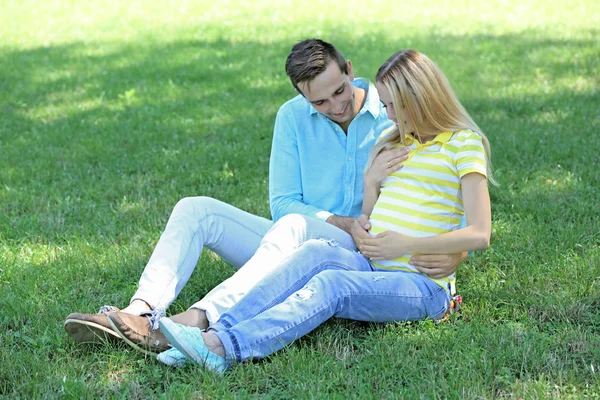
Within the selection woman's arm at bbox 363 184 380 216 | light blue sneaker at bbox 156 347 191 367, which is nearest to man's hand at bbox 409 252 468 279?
woman's arm at bbox 363 184 380 216

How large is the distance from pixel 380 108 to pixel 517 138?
2834 millimetres

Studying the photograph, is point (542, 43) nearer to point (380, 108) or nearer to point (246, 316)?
point (380, 108)

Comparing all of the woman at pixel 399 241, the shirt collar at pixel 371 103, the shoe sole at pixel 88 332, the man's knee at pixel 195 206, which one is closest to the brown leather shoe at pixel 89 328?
the shoe sole at pixel 88 332

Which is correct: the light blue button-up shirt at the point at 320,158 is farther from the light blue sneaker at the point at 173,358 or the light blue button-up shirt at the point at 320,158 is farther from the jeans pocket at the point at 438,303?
the light blue sneaker at the point at 173,358

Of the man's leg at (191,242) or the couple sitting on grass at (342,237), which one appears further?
the man's leg at (191,242)

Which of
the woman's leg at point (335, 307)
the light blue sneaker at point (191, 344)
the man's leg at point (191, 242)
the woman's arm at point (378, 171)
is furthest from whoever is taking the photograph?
the woman's arm at point (378, 171)

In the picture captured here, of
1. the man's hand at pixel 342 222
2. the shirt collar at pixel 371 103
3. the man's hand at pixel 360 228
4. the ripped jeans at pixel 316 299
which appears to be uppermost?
the shirt collar at pixel 371 103

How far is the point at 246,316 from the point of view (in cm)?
346

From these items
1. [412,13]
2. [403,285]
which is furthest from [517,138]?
[412,13]

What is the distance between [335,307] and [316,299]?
11 cm

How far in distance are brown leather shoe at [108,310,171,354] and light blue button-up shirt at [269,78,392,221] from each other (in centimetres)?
106

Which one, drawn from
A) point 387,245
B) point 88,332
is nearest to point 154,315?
point 88,332

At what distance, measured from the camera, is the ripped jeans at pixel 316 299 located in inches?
133

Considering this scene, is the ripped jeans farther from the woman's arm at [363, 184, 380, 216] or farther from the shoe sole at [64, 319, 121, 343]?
the shoe sole at [64, 319, 121, 343]
